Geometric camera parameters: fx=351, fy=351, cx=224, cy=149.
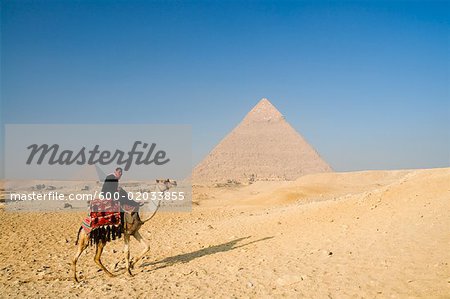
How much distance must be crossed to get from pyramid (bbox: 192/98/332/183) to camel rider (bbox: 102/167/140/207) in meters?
108

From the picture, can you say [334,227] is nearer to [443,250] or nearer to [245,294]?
[443,250]

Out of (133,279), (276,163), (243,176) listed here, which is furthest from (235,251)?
(276,163)

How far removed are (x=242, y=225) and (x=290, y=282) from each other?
6982 mm

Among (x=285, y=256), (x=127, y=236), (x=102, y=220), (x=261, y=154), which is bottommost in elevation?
(x=285, y=256)

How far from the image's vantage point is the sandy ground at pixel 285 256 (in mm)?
5750

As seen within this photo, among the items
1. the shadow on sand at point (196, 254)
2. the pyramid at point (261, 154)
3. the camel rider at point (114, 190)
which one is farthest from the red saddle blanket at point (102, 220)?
the pyramid at point (261, 154)

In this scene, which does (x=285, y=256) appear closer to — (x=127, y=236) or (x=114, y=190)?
(x=127, y=236)

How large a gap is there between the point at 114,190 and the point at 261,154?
450ft

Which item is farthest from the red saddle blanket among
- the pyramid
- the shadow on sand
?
the pyramid

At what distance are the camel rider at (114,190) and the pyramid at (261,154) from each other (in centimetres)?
10760

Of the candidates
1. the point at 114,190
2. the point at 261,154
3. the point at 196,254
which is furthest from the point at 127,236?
the point at 261,154

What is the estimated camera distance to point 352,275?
19.5ft

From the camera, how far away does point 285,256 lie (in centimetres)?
770

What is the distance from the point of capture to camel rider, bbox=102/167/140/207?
7.45 m
